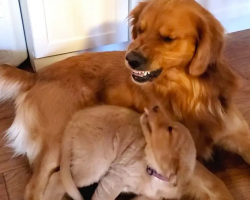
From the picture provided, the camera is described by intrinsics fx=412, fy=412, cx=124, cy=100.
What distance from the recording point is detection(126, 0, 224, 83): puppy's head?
1.54m

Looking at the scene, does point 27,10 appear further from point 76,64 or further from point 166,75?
point 166,75

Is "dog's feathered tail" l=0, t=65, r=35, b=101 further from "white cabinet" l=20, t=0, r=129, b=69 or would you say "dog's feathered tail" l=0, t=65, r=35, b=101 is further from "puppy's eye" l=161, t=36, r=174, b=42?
"puppy's eye" l=161, t=36, r=174, b=42

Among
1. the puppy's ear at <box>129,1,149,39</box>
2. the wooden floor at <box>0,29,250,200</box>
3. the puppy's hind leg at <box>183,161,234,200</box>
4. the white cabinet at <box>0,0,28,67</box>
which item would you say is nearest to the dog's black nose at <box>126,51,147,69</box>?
the puppy's ear at <box>129,1,149,39</box>

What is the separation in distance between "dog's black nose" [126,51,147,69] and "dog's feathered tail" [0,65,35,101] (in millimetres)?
537

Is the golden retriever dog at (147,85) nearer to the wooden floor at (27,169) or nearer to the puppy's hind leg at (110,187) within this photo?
the wooden floor at (27,169)

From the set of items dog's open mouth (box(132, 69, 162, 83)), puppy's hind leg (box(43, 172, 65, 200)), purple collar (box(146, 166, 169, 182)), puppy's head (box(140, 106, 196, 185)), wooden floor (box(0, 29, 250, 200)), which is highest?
dog's open mouth (box(132, 69, 162, 83))

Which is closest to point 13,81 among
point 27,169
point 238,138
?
point 27,169

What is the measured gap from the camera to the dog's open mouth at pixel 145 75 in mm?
1618

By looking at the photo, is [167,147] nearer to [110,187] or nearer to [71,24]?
[110,187]

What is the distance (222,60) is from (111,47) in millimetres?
1011

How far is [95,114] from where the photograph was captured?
5.45ft

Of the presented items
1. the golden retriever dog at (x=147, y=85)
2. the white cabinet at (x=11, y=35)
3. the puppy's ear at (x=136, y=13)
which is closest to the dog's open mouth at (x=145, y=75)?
the golden retriever dog at (x=147, y=85)

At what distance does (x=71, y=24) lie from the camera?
2.20 m

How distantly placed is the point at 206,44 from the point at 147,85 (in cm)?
32
